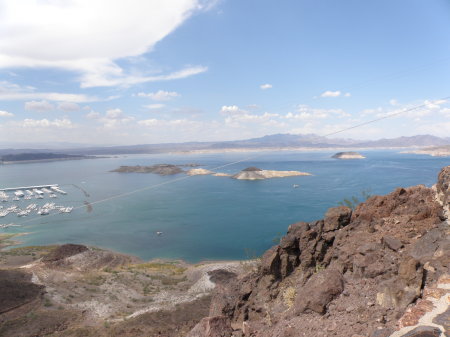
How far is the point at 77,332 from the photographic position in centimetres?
1191

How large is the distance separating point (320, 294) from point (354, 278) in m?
0.96

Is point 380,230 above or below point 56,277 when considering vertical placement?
above

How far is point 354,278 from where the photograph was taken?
653 cm

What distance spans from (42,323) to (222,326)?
10.1 metres

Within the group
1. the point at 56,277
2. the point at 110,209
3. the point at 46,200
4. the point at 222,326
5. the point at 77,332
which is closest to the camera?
the point at 222,326

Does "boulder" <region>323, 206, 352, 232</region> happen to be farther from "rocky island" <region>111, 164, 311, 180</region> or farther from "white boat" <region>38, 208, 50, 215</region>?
"rocky island" <region>111, 164, 311, 180</region>

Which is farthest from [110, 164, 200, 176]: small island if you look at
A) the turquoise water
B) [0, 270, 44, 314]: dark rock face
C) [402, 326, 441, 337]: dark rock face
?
[402, 326, 441, 337]: dark rock face

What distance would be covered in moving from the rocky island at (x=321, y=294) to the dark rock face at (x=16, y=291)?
0.05 metres

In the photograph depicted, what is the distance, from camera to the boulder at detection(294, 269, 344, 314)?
609 centimetres

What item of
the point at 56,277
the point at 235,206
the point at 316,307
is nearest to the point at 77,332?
the point at 56,277

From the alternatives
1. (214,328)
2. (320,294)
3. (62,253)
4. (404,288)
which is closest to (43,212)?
(62,253)

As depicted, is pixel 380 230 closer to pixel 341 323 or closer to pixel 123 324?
pixel 341 323

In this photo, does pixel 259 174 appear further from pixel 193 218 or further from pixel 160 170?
pixel 193 218

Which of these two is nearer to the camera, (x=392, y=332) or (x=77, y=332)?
(x=392, y=332)
